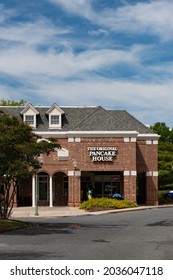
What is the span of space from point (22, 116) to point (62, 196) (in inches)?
328

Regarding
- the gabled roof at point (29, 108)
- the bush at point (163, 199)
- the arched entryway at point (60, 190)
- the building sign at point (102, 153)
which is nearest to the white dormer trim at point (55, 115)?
the gabled roof at point (29, 108)

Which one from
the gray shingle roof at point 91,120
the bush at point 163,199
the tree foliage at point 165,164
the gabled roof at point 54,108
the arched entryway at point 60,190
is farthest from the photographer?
the tree foliage at point 165,164

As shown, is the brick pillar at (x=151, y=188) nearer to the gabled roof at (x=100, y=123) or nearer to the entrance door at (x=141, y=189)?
the entrance door at (x=141, y=189)

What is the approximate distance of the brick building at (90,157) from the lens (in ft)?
156

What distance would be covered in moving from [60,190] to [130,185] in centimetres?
684

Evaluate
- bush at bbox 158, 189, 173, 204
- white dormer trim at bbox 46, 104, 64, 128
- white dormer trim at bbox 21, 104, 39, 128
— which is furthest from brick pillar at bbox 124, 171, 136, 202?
white dormer trim at bbox 21, 104, 39, 128

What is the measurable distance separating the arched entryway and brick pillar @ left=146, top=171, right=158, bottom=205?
24.8 ft

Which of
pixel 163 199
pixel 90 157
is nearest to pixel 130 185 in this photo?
pixel 90 157

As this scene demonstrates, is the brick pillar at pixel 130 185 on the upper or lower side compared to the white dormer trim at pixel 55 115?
lower

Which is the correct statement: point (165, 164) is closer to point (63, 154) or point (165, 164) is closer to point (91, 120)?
point (91, 120)

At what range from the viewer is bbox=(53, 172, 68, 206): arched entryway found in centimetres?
5006

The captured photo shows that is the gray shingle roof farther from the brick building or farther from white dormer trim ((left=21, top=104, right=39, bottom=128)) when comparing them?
white dormer trim ((left=21, top=104, right=39, bottom=128))

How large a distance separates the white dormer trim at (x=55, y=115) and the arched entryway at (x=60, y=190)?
4.64m

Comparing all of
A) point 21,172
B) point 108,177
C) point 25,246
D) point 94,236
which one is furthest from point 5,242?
point 108,177
